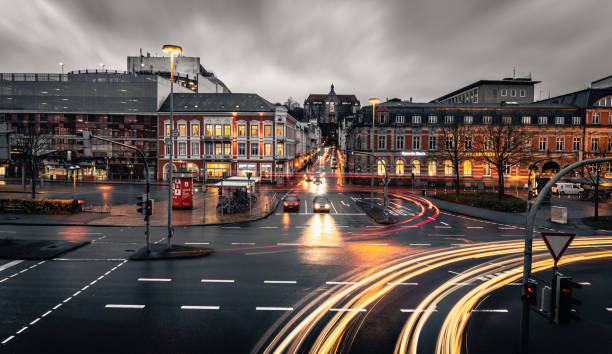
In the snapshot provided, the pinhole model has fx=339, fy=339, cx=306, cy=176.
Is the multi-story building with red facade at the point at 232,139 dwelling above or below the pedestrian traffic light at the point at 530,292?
above

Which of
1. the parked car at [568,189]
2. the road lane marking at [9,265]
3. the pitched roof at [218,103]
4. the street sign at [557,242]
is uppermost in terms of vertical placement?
the pitched roof at [218,103]

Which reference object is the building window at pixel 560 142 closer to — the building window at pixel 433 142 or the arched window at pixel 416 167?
the building window at pixel 433 142

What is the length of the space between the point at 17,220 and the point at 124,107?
4278 centimetres

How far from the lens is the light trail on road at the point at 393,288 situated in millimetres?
8969

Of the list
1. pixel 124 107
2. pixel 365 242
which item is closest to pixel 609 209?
pixel 365 242

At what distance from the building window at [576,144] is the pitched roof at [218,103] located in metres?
52.1

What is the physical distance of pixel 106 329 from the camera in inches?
370

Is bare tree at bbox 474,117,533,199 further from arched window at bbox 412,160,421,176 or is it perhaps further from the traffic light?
the traffic light

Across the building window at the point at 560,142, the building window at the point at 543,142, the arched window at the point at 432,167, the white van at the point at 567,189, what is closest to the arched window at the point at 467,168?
the arched window at the point at 432,167

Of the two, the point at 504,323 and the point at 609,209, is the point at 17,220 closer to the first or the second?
the point at 504,323

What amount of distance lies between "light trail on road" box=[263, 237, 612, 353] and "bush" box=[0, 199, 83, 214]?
26148mm

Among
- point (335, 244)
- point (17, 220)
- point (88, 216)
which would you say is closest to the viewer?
point (335, 244)

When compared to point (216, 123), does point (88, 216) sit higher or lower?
lower

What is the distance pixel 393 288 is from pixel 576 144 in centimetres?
6368
